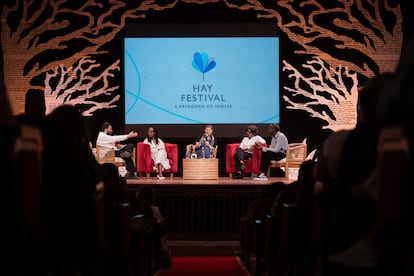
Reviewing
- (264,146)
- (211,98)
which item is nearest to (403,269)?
(264,146)

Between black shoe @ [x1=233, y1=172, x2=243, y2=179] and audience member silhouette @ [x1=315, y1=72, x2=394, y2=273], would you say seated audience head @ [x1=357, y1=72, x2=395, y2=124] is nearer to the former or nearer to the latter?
audience member silhouette @ [x1=315, y1=72, x2=394, y2=273]

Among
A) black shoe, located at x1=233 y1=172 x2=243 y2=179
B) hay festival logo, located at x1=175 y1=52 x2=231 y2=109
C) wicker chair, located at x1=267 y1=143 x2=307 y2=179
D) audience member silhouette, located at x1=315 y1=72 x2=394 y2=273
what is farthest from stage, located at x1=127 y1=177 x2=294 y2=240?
audience member silhouette, located at x1=315 y1=72 x2=394 y2=273

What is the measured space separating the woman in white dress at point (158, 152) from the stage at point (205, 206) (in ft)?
7.85

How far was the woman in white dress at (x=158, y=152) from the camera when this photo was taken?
11828 millimetres

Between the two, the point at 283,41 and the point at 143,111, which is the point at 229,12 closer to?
the point at 283,41

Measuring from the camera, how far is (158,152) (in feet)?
38.8

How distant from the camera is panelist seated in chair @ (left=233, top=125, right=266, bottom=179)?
11.7 meters

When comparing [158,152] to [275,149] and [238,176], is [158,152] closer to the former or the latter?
[238,176]

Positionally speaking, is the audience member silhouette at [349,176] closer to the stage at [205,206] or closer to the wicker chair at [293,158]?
the stage at [205,206]

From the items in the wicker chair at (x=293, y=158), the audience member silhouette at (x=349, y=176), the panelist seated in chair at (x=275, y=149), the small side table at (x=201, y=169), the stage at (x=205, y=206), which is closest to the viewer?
the audience member silhouette at (x=349, y=176)

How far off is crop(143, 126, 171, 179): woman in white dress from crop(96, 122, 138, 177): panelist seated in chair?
242mm

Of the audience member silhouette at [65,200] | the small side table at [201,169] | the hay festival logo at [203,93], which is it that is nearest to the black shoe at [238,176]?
the small side table at [201,169]

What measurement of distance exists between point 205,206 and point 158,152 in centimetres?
258

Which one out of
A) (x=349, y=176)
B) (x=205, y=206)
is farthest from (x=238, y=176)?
(x=349, y=176)
